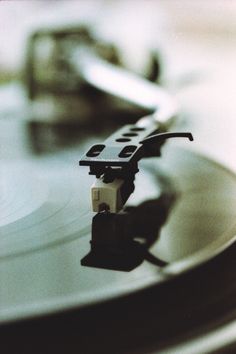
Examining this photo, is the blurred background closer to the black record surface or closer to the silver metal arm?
the silver metal arm

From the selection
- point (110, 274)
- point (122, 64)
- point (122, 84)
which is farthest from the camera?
point (122, 64)

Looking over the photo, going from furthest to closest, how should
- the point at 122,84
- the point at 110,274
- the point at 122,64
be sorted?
the point at 122,64
the point at 122,84
the point at 110,274

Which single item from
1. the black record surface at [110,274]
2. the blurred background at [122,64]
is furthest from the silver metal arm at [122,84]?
the black record surface at [110,274]

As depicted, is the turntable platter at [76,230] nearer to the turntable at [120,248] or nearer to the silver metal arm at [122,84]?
the turntable at [120,248]

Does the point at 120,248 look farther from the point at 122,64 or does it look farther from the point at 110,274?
the point at 122,64

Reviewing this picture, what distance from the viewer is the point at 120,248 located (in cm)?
53

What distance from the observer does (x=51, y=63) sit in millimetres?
1116

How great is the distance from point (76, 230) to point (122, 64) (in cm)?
Answer: 61

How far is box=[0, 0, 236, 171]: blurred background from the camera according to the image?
907 mm

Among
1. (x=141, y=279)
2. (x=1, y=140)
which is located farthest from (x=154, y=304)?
(x=1, y=140)

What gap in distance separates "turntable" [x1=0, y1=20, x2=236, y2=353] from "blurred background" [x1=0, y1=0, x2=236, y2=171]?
0.25 ft

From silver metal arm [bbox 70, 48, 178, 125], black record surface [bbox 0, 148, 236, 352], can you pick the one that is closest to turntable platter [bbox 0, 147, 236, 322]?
black record surface [bbox 0, 148, 236, 352]

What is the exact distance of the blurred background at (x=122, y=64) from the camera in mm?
907

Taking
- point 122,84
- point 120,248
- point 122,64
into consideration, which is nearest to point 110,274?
point 120,248
